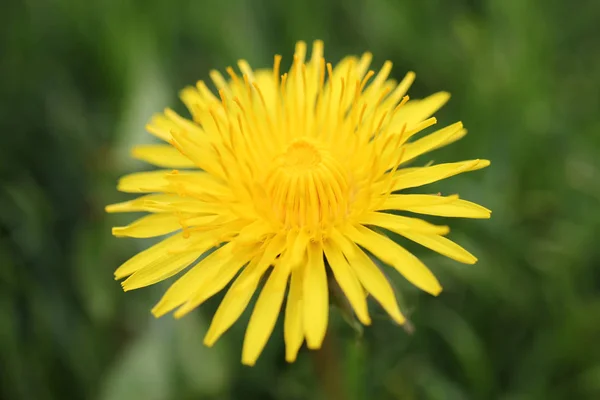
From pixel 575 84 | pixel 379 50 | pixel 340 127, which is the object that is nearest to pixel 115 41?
pixel 379 50

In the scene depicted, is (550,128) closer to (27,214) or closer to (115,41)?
(115,41)

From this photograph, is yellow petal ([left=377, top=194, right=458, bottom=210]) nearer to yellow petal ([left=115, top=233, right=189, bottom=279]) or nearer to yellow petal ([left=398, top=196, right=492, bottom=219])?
yellow petal ([left=398, top=196, right=492, bottom=219])

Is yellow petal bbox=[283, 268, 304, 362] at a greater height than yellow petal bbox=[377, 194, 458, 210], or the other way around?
yellow petal bbox=[377, 194, 458, 210]

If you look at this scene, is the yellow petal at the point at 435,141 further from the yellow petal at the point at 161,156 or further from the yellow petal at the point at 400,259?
the yellow petal at the point at 161,156

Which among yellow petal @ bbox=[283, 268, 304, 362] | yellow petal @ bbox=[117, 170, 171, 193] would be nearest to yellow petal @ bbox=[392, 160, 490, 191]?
yellow petal @ bbox=[283, 268, 304, 362]

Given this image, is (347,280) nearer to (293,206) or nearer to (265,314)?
(265,314)

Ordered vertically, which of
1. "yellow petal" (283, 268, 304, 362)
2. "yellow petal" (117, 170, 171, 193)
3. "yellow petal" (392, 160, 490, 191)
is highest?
"yellow petal" (117, 170, 171, 193)

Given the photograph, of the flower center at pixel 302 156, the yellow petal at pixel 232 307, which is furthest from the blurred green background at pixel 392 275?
the flower center at pixel 302 156

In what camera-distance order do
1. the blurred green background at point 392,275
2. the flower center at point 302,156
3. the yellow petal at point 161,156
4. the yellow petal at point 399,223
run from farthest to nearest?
the blurred green background at point 392,275 < the yellow petal at point 161,156 < the flower center at point 302,156 < the yellow petal at point 399,223
